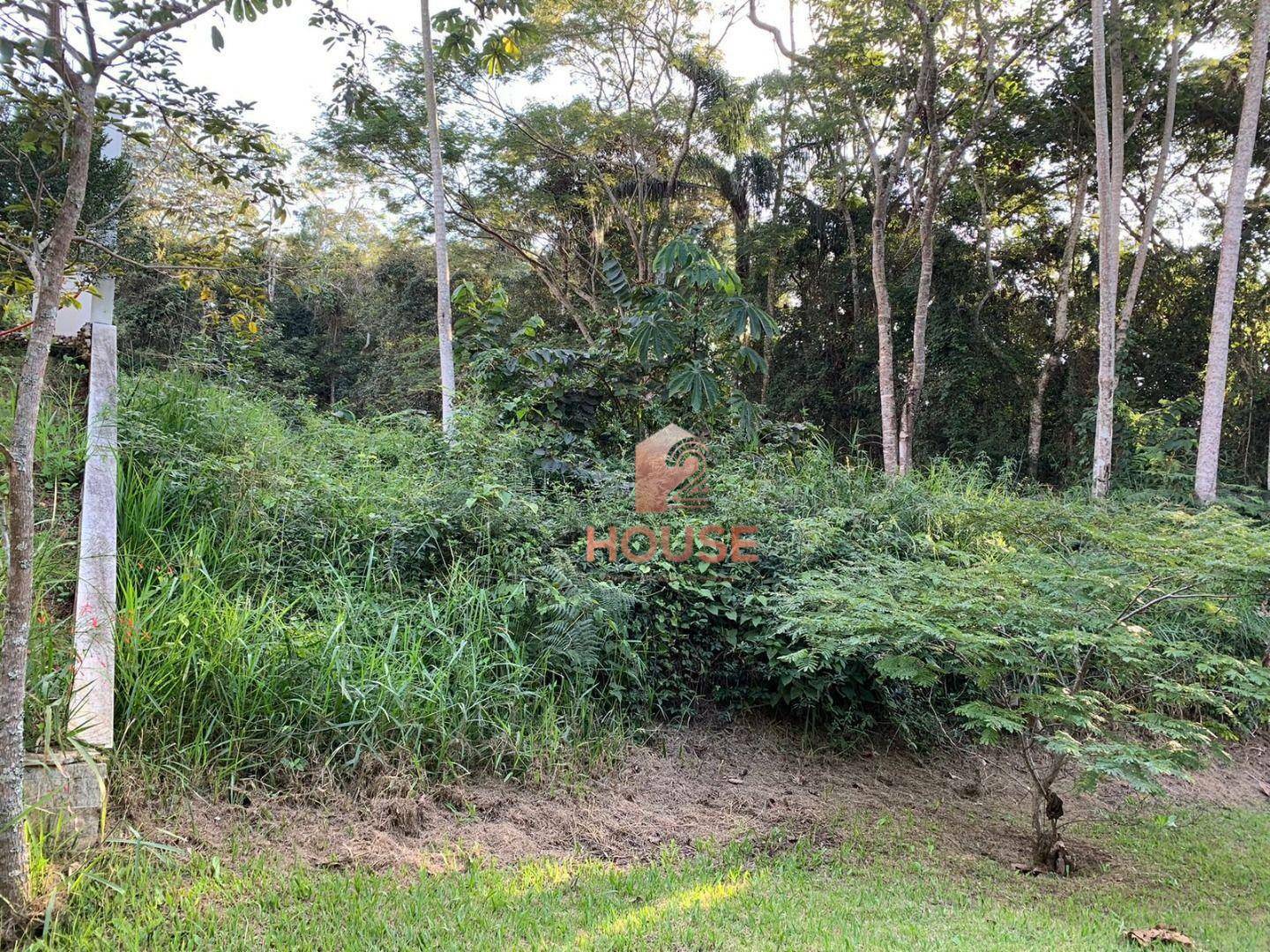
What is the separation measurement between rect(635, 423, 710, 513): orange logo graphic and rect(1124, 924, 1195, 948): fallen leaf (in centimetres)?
283

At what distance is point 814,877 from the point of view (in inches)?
105

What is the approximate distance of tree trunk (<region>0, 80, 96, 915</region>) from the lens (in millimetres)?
1845

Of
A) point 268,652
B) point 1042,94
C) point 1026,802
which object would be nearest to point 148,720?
point 268,652

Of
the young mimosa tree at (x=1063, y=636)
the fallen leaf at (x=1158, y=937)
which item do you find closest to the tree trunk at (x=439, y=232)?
the young mimosa tree at (x=1063, y=636)

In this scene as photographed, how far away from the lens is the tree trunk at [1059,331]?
12.5 meters

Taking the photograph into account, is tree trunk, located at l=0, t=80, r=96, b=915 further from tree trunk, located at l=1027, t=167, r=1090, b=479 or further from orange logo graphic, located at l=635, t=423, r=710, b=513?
tree trunk, located at l=1027, t=167, r=1090, b=479

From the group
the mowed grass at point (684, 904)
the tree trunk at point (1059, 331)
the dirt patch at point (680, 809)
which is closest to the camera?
the mowed grass at point (684, 904)

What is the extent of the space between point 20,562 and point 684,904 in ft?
6.89

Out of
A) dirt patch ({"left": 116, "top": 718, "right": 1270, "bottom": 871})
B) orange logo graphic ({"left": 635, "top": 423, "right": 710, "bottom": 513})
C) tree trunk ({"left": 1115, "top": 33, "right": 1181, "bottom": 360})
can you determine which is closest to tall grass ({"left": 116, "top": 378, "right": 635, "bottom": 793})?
dirt patch ({"left": 116, "top": 718, "right": 1270, "bottom": 871})

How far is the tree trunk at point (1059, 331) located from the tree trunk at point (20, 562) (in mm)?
13281

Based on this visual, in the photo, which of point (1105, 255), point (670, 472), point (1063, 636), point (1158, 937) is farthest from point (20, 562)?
point (1105, 255)

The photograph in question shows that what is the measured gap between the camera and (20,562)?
1890 millimetres

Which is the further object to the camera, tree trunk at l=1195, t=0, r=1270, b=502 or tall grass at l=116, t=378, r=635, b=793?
tree trunk at l=1195, t=0, r=1270, b=502

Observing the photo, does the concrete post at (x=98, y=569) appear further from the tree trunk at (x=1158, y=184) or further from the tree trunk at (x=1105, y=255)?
the tree trunk at (x=1158, y=184)
